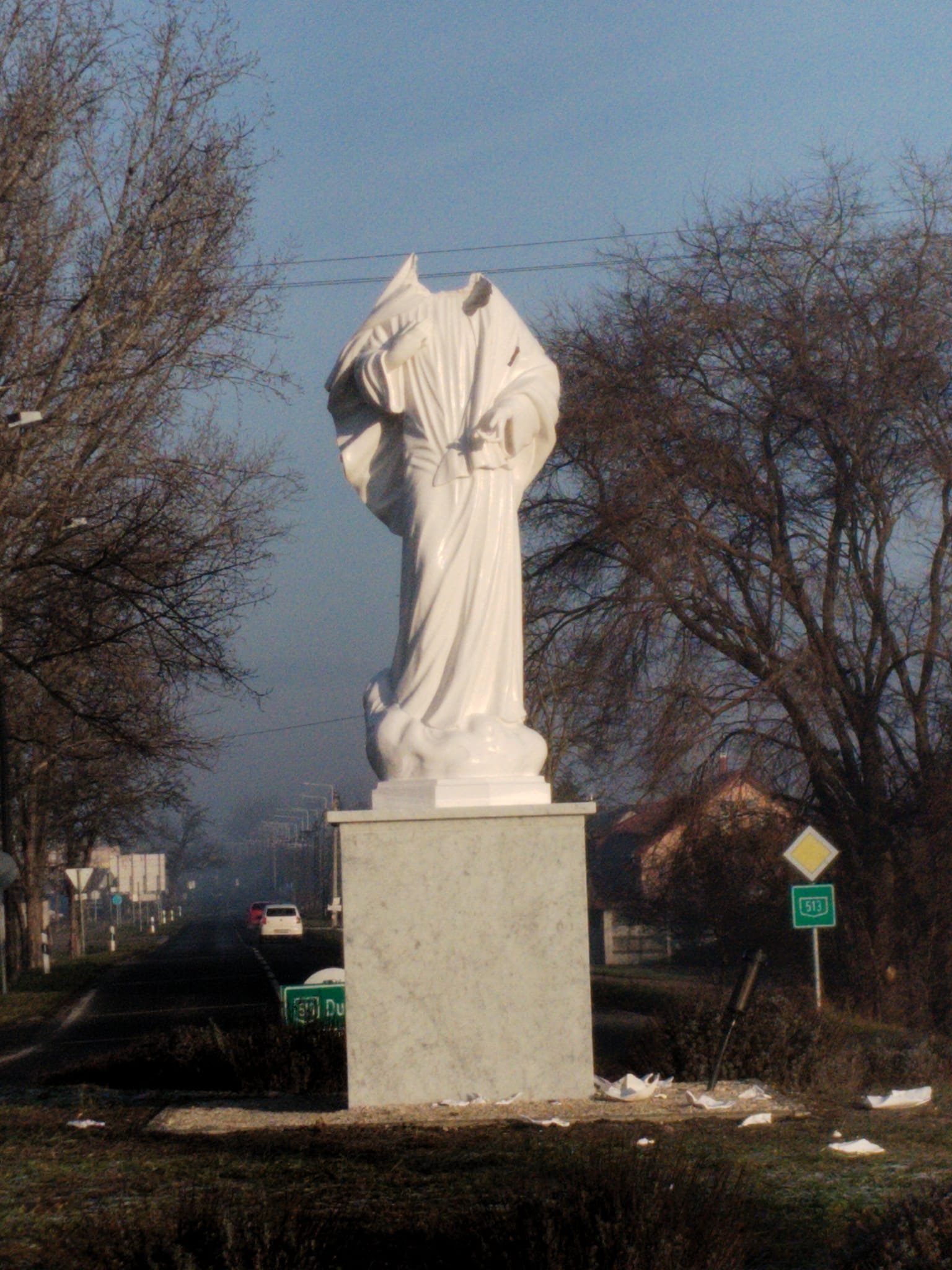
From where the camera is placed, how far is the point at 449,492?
8.53m

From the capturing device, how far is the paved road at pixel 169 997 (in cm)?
1778

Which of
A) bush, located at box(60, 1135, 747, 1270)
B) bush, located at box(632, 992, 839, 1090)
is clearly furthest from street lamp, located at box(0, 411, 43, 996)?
bush, located at box(60, 1135, 747, 1270)

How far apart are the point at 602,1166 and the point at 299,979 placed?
23452mm

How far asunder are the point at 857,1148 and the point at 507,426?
13.4 feet

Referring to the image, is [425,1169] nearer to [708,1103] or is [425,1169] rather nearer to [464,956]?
[464,956]

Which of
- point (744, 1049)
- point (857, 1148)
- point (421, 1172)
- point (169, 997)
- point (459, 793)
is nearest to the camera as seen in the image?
point (421, 1172)

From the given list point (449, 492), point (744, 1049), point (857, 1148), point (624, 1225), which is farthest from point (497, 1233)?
point (744, 1049)

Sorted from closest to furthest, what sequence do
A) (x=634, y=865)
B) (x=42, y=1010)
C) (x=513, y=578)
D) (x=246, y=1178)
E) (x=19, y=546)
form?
(x=246, y=1178), (x=513, y=578), (x=19, y=546), (x=634, y=865), (x=42, y=1010)

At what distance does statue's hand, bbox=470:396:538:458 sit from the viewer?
8469 millimetres

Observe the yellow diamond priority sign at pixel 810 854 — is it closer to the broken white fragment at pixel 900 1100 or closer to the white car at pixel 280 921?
the broken white fragment at pixel 900 1100

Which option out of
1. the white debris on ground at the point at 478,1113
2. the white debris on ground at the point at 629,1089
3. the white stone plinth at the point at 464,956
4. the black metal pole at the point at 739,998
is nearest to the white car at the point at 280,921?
the black metal pole at the point at 739,998

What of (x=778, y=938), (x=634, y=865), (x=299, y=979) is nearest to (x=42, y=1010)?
(x=299, y=979)

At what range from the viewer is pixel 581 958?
7883 mm

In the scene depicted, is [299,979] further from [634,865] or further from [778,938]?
[778,938]
